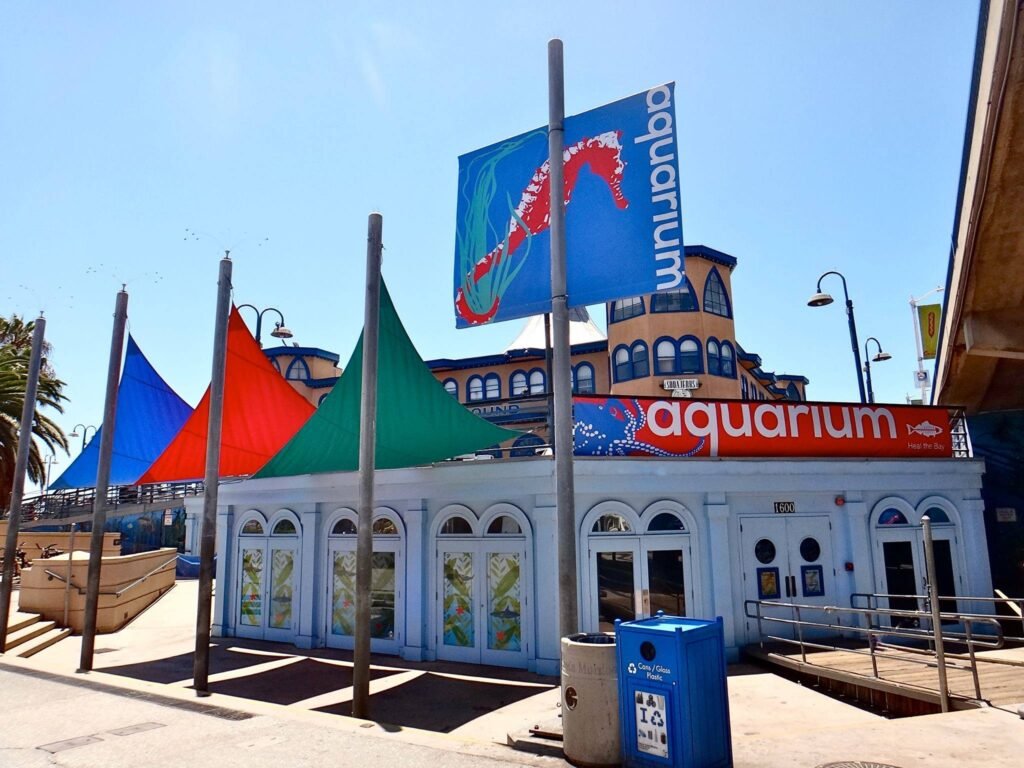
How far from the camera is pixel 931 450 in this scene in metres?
15.3

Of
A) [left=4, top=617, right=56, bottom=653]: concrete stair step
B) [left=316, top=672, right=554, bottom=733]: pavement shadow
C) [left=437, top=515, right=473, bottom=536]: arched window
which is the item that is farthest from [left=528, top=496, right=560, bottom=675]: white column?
[left=4, top=617, right=56, bottom=653]: concrete stair step

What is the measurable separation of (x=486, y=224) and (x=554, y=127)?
165cm

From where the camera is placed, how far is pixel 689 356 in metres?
29.9

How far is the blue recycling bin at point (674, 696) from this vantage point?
659 centimetres

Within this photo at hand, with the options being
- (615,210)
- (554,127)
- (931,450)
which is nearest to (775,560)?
(931,450)

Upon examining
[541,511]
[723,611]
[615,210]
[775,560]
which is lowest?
[723,611]

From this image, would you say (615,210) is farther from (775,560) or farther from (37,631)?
(37,631)

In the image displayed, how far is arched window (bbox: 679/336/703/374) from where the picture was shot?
29.8 metres

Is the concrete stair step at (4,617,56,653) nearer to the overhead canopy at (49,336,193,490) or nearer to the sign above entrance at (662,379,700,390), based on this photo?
the overhead canopy at (49,336,193,490)

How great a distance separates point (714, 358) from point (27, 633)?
2559 cm

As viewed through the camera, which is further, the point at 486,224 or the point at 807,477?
the point at 807,477

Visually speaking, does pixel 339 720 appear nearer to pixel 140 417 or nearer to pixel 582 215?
pixel 582 215

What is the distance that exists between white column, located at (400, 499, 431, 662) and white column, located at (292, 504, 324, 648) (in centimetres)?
248

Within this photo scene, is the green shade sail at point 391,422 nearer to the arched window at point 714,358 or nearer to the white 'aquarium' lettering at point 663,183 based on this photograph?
the white 'aquarium' lettering at point 663,183
